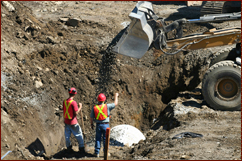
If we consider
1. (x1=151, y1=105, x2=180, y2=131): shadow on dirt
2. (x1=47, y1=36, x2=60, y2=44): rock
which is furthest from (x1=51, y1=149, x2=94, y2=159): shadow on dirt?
(x1=47, y1=36, x2=60, y2=44): rock

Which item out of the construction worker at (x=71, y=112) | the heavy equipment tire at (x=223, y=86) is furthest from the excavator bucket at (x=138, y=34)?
the heavy equipment tire at (x=223, y=86)

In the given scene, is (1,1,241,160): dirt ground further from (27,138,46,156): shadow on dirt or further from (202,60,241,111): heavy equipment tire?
(202,60,241,111): heavy equipment tire

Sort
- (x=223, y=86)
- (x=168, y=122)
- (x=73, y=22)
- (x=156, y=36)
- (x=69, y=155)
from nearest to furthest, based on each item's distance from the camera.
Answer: (x=69, y=155) < (x=156, y=36) < (x=223, y=86) < (x=168, y=122) < (x=73, y=22)

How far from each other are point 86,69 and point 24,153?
4.78 m

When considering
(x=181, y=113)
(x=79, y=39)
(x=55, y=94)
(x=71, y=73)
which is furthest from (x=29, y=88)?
(x=181, y=113)

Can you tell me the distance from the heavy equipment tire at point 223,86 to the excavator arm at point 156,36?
2.53 ft

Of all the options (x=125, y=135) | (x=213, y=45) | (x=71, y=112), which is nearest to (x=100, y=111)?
(x=71, y=112)

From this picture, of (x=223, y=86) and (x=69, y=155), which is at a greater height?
(x=223, y=86)

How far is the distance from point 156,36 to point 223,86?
287 cm

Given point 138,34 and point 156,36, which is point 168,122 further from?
point 138,34

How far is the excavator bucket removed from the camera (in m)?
7.25

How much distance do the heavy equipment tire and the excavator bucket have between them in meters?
2.58

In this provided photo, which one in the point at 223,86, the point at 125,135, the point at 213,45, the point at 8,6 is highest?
the point at 8,6

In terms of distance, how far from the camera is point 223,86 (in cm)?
912
